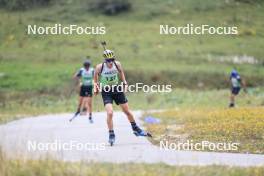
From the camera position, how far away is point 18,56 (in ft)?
201

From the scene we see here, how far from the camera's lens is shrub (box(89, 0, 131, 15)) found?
260 ft

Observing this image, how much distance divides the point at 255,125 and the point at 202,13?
2324 inches

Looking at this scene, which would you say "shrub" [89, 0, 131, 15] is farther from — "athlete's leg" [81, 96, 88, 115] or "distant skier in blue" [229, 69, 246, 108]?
"athlete's leg" [81, 96, 88, 115]

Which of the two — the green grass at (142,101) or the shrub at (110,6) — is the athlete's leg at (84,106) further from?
the shrub at (110,6)

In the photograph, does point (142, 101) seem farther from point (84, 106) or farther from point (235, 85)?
point (84, 106)

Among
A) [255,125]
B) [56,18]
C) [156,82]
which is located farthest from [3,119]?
[56,18]

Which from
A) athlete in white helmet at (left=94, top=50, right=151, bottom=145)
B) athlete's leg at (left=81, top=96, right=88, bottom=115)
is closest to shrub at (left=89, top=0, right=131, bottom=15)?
athlete's leg at (left=81, top=96, right=88, bottom=115)

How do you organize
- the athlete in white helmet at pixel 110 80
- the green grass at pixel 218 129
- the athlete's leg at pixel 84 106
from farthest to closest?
the athlete's leg at pixel 84 106 < the green grass at pixel 218 129 < the athlete in white helmet at pixel 110 80

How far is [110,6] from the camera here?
79625 mm

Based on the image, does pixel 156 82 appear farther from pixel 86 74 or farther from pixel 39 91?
pixel 86 74

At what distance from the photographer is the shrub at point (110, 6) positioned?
7931 centimetres

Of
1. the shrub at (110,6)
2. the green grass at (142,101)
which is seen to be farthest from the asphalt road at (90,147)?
the shrub at (110,6)

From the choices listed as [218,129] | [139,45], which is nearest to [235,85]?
[218,129]

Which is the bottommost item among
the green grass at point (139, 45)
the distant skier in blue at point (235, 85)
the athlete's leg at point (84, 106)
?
the athlete's leg at point (84, 106)
